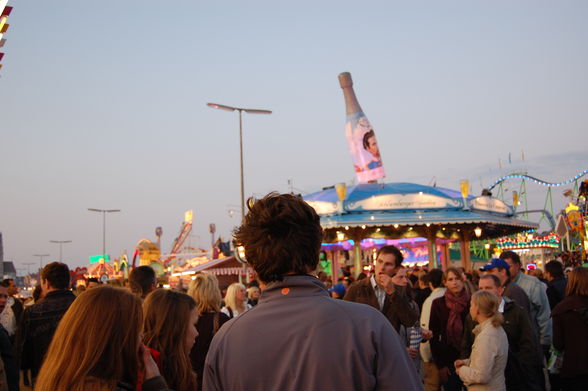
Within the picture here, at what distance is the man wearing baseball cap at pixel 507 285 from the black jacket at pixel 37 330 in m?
4.91

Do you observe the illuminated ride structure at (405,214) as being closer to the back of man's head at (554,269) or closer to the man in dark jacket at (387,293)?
the back of man's head at (554,269)

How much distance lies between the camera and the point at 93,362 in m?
2.47

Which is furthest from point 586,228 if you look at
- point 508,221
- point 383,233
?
point 383,233

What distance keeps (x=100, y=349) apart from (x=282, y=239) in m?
0.85

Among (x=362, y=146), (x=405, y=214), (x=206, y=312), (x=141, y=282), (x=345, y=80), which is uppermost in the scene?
(x=345, y=80)

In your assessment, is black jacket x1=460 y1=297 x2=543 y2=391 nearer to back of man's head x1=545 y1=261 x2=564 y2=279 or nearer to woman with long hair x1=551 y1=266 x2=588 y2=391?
woman with long hair x1=551 y1=266 x2=588 y2=391

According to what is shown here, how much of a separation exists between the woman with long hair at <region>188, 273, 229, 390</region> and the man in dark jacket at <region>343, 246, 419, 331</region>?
1.24m

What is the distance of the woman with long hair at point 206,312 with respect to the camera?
5492 mm

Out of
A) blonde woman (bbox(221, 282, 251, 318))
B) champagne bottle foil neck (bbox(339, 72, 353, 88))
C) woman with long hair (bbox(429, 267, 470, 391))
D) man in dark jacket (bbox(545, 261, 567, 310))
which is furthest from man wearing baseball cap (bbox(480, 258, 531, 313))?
champagne bottle foil neck (bbox(339, 72, 353, 88))

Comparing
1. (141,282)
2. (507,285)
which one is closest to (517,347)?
(507,285)

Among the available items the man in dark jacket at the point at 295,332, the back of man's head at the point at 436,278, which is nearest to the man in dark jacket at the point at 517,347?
the back of man's head at the point at 436,278

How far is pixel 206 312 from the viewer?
18.7ft

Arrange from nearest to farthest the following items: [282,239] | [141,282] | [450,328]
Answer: [282,239] → [141,282] → [450,328]

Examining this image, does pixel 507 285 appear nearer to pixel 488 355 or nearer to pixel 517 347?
pixel 517 347
